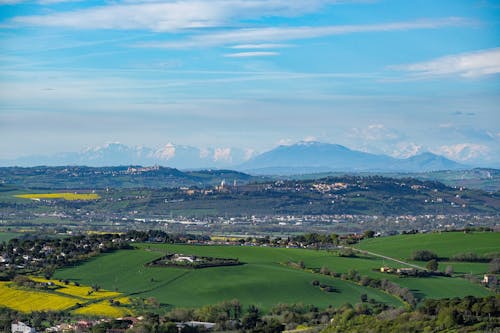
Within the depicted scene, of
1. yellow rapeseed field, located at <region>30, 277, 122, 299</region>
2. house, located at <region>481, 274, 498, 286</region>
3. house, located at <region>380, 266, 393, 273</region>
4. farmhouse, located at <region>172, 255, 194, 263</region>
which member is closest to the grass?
yellow rapeseed field, located at <region>30, 277, 122, 299</region>

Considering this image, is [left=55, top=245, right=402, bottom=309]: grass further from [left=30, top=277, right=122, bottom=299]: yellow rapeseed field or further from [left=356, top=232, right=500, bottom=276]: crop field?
[left=356, top=232, right=500, bottom=276]: crop field

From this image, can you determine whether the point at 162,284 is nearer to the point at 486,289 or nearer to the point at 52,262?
the point at 52,262

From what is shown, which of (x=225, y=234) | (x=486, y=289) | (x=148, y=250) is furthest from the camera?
(x=225, y=234)

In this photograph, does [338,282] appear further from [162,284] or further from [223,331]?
[223,331]

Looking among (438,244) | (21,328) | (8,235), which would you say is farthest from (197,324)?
(8,235)

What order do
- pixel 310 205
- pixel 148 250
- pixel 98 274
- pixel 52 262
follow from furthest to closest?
pixel 310 205 → pixel 148 250 → pixel 52 262 → pixel 98 274

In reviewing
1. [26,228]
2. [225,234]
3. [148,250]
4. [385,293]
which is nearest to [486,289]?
[385,293]

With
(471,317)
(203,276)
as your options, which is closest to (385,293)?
(203,276)

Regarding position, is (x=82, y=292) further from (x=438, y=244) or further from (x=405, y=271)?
(x=438, y=244)

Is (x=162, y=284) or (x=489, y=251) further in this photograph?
(x=489, y=251)
